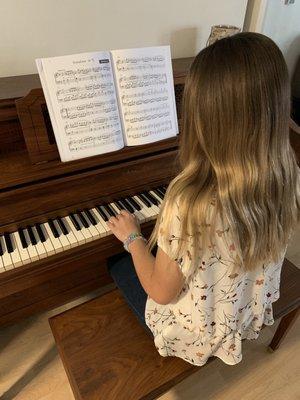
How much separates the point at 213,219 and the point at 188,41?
149cm

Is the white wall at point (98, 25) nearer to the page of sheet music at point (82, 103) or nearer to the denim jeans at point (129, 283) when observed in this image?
the page of sheet music at point (82, 103)

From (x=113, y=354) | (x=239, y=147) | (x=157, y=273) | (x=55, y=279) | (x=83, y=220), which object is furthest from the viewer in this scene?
(x=55, y=279)

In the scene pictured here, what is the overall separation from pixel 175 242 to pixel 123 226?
430mm

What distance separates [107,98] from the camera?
1122 mm

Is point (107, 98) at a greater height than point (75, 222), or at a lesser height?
greater

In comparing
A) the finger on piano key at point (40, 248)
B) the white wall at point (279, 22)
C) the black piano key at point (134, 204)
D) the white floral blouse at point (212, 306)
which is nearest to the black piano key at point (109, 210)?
the black piano key at point (134, 204)

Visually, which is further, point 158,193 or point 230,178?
point 158,193

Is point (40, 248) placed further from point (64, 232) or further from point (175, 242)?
point (175, 242)

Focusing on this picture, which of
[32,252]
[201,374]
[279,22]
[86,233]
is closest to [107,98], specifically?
[86,233]

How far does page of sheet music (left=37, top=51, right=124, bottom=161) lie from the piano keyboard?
264 millimetres

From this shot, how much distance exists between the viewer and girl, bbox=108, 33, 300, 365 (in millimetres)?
592

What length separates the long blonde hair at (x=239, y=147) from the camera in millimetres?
586

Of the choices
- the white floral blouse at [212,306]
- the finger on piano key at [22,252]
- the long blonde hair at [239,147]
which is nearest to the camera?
the long blonde hair at [239,147]

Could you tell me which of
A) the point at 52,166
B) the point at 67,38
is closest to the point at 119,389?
the point at 52,166
